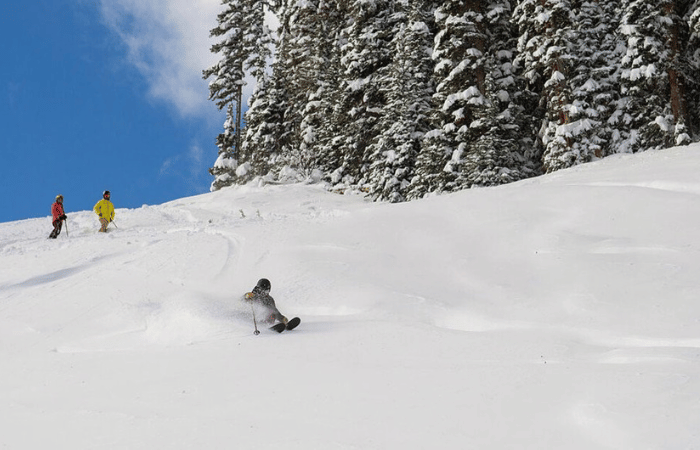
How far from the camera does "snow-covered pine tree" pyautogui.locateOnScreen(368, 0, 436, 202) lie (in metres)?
26.2

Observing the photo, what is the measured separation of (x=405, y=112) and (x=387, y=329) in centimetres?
2089

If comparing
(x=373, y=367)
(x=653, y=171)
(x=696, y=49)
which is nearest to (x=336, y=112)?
(x=696, y=49)

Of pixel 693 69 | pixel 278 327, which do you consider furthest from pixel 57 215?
pixel 693 69

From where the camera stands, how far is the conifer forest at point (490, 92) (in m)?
20.8

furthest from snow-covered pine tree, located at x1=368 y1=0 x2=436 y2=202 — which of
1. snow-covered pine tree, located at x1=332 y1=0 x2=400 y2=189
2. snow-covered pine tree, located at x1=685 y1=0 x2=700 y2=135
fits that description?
snow-covered pine tree, located at x1=685 y1=0 x2=700 y2=135

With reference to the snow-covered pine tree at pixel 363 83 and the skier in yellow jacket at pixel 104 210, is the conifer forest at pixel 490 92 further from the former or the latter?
the skier in yellow jacket at pixel 104 210

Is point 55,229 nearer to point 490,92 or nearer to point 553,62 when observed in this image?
point 490,92

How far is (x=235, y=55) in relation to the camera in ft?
143

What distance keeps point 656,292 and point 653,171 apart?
6.78m

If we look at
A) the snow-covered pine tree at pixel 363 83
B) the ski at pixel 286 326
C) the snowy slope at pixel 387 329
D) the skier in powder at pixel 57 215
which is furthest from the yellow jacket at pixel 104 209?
the snow-covered pine tree at pixel 363 83

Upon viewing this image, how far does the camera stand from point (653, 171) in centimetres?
1333

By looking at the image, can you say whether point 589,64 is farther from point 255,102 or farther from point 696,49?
point 255,102

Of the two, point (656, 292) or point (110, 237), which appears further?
point (110, 237)

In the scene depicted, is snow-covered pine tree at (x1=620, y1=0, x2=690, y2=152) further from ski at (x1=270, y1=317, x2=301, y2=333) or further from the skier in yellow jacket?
the skier in yellow jacket
